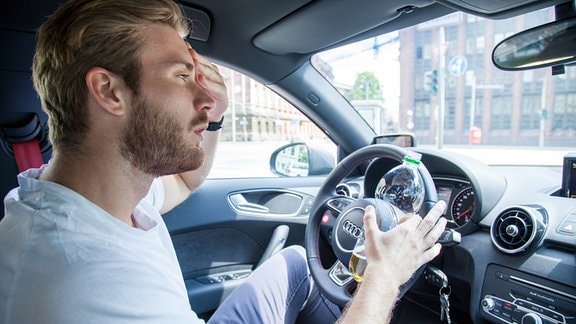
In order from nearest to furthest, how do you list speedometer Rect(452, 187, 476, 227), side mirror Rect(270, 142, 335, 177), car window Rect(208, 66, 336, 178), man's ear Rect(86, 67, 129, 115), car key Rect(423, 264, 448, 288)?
man's ear Rect(86, 67, 129, 115), car key Rect(423, 264, 448, 288), speedometer Rect(452, 187, 476, 227), car window Rect(208, 66, 336, 178), side mirror Rect(270, 142, 335, 177)

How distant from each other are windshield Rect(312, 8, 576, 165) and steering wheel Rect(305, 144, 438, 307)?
0.77 m

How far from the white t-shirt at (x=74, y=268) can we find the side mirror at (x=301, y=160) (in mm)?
2123

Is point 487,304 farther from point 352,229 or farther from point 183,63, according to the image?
point 183,63

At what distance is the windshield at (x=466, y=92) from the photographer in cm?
232

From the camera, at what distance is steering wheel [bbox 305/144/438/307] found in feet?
4.81

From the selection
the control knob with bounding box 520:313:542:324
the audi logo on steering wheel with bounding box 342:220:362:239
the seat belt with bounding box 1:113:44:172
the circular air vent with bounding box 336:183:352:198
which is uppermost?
the seat belt with bounding box 1:113:44:172

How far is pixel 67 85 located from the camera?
1.08 metres

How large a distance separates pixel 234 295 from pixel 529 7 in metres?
1.78

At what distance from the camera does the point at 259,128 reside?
4.13 meters

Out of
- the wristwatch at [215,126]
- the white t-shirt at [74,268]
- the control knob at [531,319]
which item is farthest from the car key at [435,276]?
the wristwatch at [215,126]

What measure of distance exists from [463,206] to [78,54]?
5.39 ft

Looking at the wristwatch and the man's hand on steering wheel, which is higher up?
the wristwatch

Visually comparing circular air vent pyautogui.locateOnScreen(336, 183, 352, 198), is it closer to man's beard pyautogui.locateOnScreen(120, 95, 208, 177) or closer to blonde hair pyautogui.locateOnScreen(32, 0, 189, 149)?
man's beard pyautogui.locateOnScreen(120, 95, 208, 177)

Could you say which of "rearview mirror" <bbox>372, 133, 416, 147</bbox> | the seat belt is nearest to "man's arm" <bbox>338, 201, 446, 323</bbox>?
"rearview mirror" <bbox>372, 133, 416, 147</bbox>
